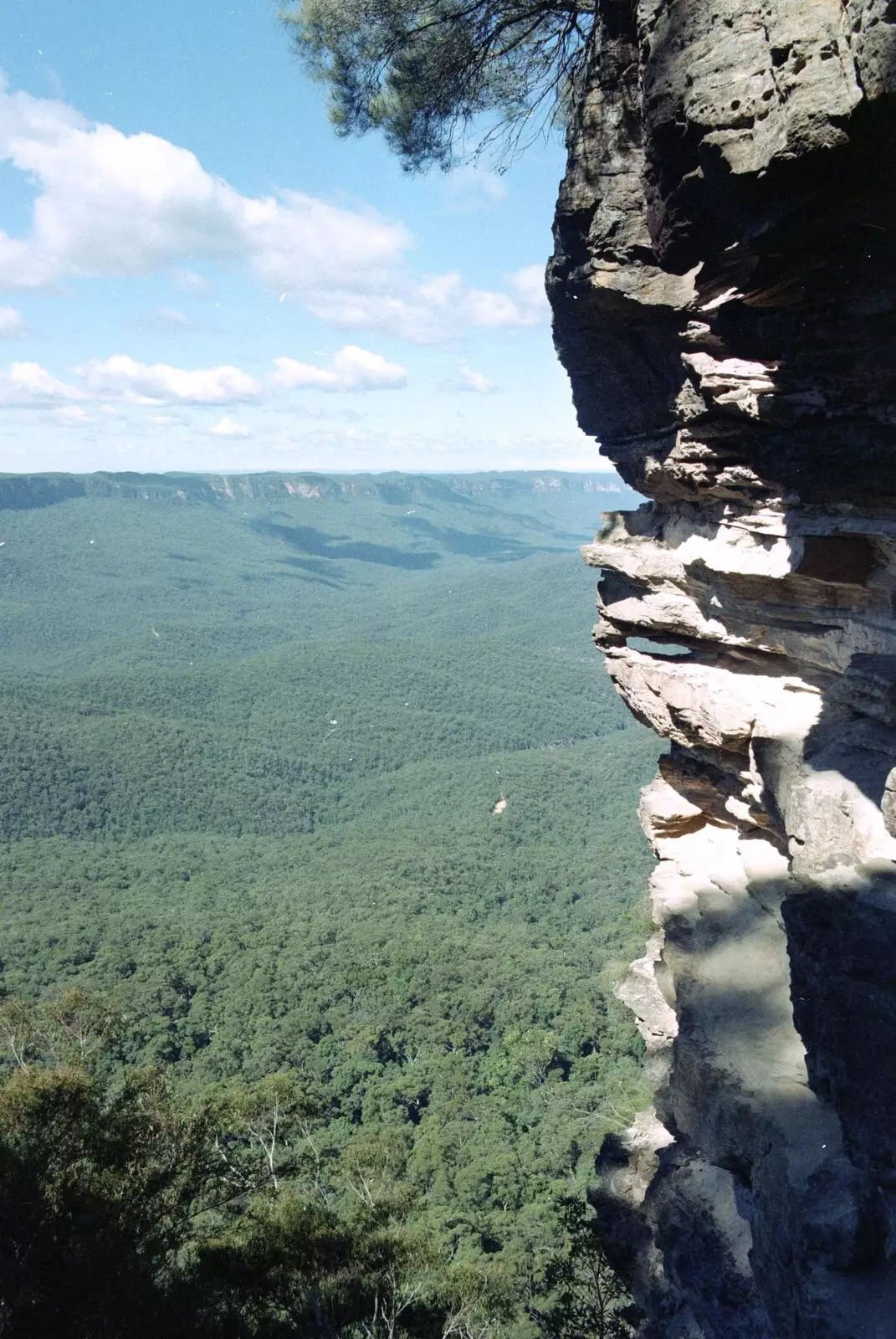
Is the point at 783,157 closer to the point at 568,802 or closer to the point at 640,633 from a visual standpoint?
the point at 640,633

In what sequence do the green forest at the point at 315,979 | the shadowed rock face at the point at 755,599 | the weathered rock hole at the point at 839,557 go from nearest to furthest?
the shadowed rock face at the point at 755,599 < the weathered rock hole at the point at 839,557 < the green forest at the point at 315,979

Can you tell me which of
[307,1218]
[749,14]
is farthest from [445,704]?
[749,14]

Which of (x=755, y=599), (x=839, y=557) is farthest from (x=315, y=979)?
(x=839, y=557)

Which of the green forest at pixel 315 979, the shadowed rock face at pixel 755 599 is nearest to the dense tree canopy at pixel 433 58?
the shadowed rock face at pixel 755 599

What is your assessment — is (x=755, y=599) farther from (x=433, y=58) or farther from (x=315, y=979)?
(x=315, y=979)

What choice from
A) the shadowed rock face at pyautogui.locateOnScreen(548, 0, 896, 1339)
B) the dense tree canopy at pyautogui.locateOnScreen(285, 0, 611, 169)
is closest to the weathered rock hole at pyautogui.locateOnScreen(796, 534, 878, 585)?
the shadowed rock face at pyautogui.locateOnScreen(548, 0, 896, 1339)

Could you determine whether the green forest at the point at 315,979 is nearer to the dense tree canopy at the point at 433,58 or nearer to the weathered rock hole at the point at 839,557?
the weathered rock hole at the point at 839,557
